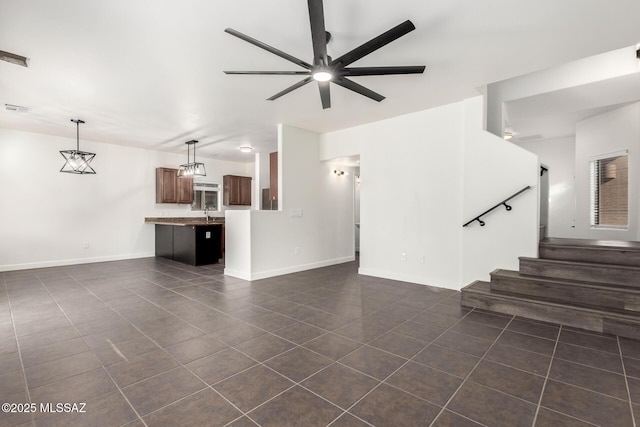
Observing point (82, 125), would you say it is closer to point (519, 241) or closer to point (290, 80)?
point (290, 80)

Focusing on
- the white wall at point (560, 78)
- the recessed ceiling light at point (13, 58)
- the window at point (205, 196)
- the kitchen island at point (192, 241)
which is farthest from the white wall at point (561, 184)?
the recessed ceiling light at point (13, 58)

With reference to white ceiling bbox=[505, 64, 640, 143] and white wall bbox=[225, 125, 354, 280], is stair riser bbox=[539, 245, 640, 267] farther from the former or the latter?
white wall bbox=[225, 125, 354, 280]

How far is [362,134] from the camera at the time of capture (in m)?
5.64

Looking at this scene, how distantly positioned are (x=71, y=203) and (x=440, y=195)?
308 inches

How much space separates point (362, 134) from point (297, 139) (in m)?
1.29

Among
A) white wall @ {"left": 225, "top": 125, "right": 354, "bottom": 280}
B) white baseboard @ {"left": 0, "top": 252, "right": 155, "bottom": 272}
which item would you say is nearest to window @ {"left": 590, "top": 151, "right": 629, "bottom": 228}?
white wall @ {"left": 225, "top": 125, "right": 354, "bottom": 280}

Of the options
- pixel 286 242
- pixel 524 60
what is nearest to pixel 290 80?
pixel 524 60

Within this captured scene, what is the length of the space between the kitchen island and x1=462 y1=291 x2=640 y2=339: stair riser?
17.6 feet

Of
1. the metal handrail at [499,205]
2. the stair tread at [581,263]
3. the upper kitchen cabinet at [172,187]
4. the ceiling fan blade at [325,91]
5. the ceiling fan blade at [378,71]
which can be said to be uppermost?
the ceiling fan blade at [378,71]

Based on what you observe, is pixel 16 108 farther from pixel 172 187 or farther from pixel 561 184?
pixel 561 184

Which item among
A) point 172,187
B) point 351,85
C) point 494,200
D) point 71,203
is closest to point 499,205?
point 494,200

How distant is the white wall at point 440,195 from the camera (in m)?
4.02

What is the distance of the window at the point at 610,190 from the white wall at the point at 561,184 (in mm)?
1219

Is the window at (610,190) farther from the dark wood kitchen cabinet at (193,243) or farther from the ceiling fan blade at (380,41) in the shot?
the dark wood kitchen cabinet at (193,243)
